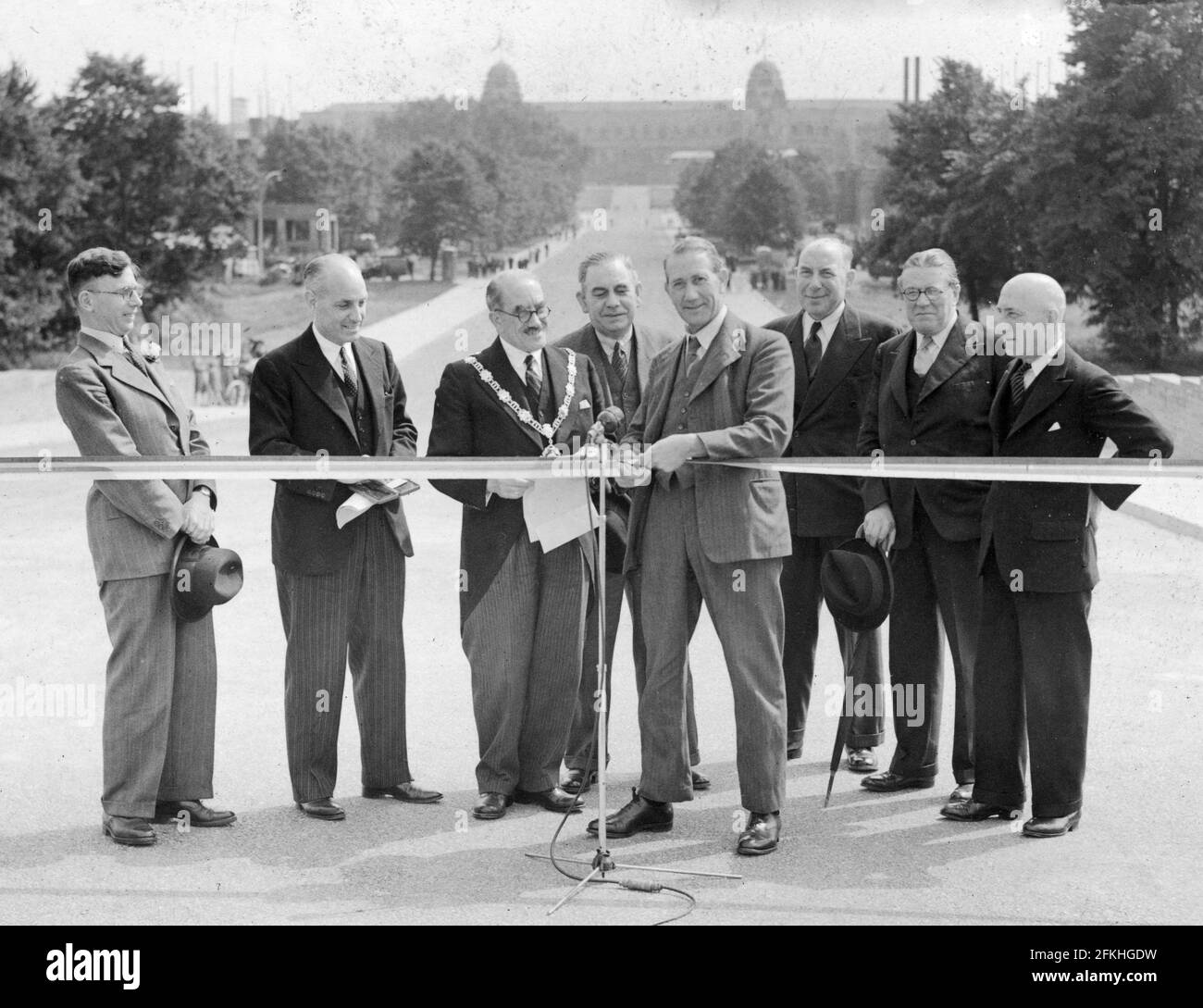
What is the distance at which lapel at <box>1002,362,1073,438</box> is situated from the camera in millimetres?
5652

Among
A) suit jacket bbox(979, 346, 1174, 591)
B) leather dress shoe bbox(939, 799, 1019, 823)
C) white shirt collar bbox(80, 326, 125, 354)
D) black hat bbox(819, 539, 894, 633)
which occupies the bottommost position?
leather dress shoe bbox(939, 799, 1019, 823)

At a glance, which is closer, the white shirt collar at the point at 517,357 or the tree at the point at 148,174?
the white shirt collar at the point at 517,357

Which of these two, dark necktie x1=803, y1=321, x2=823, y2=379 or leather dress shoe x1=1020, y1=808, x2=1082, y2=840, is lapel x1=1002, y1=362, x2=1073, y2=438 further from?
leather dress shoe x1=1020, y1=808, x2=1082, y2=840

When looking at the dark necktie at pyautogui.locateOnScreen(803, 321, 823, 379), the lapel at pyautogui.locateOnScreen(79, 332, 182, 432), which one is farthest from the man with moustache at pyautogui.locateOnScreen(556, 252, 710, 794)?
the lapel at pyautogui.locateOnScreen(79, 332, 182, 432)

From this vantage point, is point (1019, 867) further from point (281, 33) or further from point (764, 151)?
point (764, 151)

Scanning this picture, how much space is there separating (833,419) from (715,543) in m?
1.41

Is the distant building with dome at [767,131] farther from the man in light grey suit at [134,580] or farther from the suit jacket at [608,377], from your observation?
the man in light grey suit at [134,580]

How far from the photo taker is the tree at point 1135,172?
32500 millimetres

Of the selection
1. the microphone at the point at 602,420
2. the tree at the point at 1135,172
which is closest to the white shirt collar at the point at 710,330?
the microphone at the point at 602,420

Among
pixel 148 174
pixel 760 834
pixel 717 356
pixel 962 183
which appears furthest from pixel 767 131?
pixel 760 834

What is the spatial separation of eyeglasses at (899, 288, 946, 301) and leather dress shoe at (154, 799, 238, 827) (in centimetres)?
313

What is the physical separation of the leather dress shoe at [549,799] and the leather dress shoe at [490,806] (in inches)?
4.1

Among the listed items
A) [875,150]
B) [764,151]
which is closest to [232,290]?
[764,151]

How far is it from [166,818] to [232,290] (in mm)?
45566
